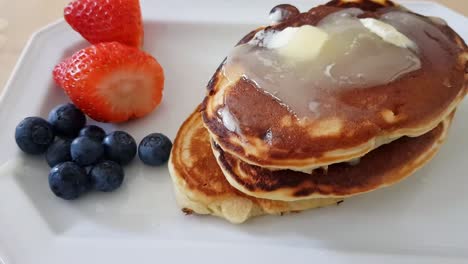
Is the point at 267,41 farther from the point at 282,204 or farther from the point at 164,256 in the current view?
the point at 164,256

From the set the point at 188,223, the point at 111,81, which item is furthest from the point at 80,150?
the point at 188,223

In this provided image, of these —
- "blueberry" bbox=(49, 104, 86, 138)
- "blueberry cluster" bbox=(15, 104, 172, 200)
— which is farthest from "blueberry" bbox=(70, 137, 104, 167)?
"blueberry" bbox=(49, 104, 86, 138)

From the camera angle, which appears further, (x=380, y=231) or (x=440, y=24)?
(x=440, y=24)

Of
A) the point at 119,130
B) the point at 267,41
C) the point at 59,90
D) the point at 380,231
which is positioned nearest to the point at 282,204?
the point at 380,231

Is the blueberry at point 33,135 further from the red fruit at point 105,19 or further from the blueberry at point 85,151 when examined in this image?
the red fruit at point 105,19

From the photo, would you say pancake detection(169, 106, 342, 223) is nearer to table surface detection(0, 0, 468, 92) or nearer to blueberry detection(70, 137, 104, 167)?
blueberry detection(70, 137, 104, 167)

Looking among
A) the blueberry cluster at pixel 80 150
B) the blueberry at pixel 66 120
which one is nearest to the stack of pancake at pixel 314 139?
the blueberry cluster at pixel 80 150

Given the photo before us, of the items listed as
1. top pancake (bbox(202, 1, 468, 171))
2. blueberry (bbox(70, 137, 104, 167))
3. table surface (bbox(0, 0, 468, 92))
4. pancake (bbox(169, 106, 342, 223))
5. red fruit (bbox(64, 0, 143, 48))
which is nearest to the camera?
top pancake (bbox(202, 1, 468, 171))
